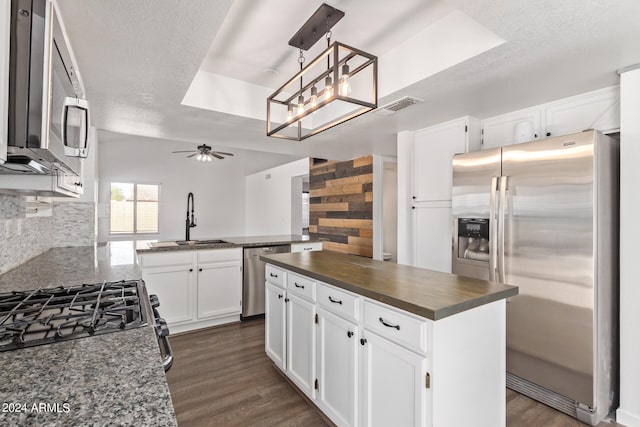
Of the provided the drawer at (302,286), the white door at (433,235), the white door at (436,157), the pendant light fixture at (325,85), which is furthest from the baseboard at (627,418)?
the pendant light fixture at (325,85)

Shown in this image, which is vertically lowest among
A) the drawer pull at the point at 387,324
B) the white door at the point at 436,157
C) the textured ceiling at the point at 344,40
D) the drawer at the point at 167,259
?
the drawer pull at the point at 387,324

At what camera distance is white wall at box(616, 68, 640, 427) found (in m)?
1.89

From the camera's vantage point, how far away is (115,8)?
1.43 meters

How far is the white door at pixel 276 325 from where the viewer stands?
92.1 inches

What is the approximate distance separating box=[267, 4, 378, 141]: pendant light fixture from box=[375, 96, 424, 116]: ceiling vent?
19 centimetres

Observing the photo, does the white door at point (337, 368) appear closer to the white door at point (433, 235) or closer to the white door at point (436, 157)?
the white door at point (433, 235)

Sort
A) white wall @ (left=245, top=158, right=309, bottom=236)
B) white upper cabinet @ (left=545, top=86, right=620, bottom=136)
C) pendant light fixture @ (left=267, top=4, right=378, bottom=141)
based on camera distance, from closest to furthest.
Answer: pendant light fixture @ (left=267, top=4, right=378, bottom=141) < white upper cabinet @ (left=545, top=86, right=620, bottom=136) < white wall @ (left=245, top=158, right=309, bottom=236)

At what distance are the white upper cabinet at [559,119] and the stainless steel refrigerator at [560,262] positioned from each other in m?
0.29

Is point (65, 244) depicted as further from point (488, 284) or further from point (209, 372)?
point (488, 284)

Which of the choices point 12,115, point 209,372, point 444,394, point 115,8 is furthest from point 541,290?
point 115,8

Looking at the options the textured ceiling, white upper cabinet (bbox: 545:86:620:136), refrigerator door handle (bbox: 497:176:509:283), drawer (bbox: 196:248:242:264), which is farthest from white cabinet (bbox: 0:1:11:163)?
white upper cabinet (bbox: 545:86:620:136)

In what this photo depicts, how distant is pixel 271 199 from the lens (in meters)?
8.33

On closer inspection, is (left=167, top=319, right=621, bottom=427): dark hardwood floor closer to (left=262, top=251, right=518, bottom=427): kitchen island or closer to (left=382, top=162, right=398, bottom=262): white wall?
(left=262, top=251, right=518, bottom=427): kitchen island

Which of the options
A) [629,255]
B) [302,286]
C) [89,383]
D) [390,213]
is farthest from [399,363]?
[390,213]
